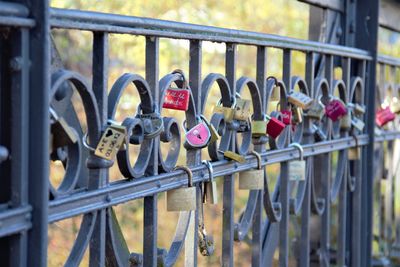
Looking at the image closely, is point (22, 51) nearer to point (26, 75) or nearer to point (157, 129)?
point (26, 75)

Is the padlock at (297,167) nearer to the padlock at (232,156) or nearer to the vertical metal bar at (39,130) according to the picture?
the padlock at (232,156)

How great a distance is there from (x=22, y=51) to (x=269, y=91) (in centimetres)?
128

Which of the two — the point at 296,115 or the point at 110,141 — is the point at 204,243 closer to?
the point at 110,141

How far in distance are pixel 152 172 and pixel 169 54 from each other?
348 centimetres

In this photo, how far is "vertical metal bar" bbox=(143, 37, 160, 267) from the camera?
1.92 metres

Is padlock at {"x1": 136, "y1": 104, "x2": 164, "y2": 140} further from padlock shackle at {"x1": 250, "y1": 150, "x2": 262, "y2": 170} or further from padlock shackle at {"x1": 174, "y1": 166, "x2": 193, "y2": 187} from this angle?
padlock shackle at {"x1": 250, "y1": 150, "x2": 262, "y2": 170}

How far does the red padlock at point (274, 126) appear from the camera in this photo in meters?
2.57

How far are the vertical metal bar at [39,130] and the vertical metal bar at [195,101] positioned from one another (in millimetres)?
719

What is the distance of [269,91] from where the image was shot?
2.63 m

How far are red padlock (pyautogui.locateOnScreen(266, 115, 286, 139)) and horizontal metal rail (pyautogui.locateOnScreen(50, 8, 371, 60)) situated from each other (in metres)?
0.23

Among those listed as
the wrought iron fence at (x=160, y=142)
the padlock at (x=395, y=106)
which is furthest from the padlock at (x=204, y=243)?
the padlock at (x=395, y=106)

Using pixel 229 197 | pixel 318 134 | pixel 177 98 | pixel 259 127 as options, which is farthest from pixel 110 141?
pixel 318 134

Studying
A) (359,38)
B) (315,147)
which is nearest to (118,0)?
(359,38)

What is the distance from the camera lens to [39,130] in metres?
1.46
